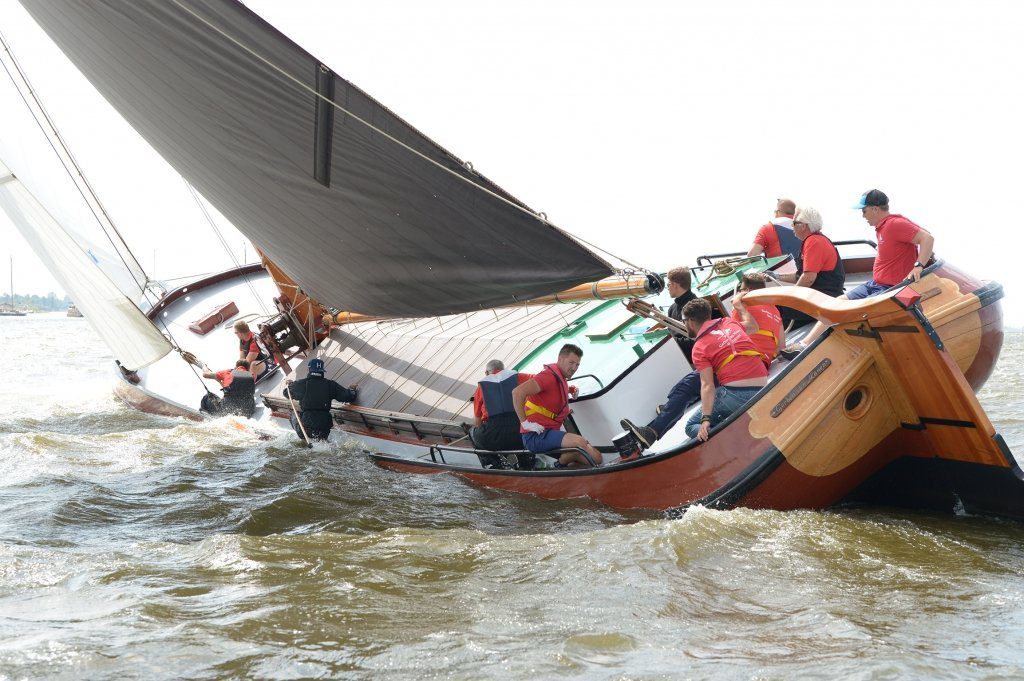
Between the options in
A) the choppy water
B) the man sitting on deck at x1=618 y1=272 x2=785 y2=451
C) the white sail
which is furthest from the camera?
the white sail

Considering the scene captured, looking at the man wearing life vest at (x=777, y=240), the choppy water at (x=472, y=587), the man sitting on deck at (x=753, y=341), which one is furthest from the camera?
the man wearing life vest at (x=777, y=240)

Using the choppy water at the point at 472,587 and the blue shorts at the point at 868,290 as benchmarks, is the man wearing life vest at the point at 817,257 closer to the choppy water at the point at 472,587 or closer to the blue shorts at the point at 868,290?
the blue shorts at the point at 868,290

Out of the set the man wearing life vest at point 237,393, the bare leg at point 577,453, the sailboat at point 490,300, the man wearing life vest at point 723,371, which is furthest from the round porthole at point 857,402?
the man wearing life vest at point 237,393

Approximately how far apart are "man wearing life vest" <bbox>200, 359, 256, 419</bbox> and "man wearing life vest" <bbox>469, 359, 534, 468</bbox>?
14.1 ft

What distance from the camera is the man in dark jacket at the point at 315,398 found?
31.1 ft

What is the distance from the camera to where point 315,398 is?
9.48m

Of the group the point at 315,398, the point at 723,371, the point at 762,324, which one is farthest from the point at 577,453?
the point at 315,398

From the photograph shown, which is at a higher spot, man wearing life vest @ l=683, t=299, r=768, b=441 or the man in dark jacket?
man wearing life vest @ l=683, t=299, r=768, b=441

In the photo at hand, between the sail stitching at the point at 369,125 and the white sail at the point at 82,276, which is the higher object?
the sail stitching at the point at 369,125

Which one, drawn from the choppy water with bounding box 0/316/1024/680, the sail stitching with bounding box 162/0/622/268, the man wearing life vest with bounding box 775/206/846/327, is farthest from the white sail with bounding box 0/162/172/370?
the man wearing life vest with bounding box 775/206/846/327

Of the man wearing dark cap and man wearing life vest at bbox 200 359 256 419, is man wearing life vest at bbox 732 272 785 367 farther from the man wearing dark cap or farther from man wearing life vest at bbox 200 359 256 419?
man wearing life vest at bbox 200 359 256 419

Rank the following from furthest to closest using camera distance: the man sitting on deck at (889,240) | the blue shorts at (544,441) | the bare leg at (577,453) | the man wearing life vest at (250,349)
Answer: the man wearing life vest at (250,349) → the blue shorts at (544,441) → the bare leg at (577,453) → the man sitting on deck at (889,240)

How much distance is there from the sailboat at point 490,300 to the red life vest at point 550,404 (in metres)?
0.28

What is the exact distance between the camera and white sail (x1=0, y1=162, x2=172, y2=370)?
35.8 ft
